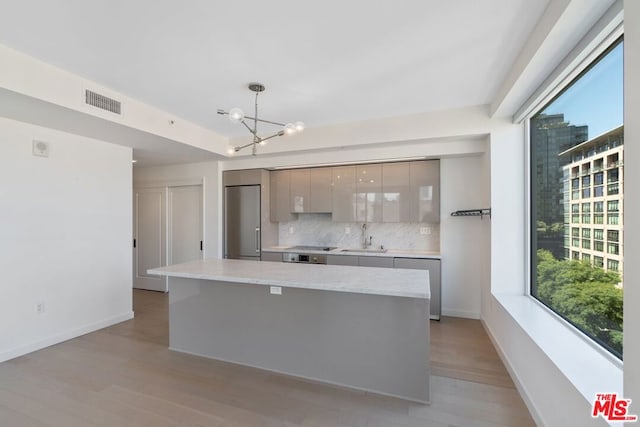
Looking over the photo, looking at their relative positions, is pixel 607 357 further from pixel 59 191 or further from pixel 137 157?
pixel 137 157

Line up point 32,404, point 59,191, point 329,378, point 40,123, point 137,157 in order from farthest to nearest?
point 137,157 < point 59,191 < point 40,123 < point 329,378 < point 32,404

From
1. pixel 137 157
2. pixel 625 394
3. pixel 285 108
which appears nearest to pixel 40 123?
pixel 137 157

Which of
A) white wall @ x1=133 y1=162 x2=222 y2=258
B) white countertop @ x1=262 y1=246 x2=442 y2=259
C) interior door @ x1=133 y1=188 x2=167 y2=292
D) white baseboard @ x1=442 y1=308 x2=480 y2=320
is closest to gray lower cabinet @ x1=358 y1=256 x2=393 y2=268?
white countertop @ x1=262 y1=246 x2=442 y2=259

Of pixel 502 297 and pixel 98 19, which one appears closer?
pixel 98 19

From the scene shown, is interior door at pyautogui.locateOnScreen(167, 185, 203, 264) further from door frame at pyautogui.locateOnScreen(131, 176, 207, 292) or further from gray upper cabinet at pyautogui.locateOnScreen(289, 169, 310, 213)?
gray upper cabinet at pyautogui.locateOnScreen(289, 169, 310, 213)

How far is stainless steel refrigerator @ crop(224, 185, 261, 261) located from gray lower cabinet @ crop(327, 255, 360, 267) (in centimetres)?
130

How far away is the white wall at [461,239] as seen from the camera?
4.03 metres

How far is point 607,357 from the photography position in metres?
1.71

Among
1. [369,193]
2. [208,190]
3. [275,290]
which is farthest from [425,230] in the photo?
[208,190]

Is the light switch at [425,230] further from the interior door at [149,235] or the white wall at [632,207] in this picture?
the interior door at [149,235]

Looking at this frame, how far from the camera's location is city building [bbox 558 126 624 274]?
1650 mm

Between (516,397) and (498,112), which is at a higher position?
(498,112)

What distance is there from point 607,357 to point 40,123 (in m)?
5.11

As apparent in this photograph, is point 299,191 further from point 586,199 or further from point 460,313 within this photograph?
point 586,199
